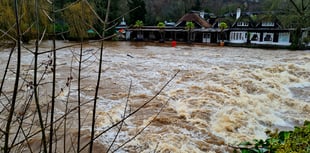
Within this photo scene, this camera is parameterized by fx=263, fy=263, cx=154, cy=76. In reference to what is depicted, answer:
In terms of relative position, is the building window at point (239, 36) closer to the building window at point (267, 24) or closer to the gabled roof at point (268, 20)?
the gabled roof at point (268, 20)

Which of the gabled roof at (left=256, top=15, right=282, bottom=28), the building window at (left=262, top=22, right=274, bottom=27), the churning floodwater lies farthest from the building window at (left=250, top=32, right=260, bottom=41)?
the churning floodwater

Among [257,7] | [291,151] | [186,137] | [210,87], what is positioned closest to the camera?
[291,151]

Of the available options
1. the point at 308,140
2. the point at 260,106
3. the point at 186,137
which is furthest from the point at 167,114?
the point at 308,140

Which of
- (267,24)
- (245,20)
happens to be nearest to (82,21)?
(267,24)

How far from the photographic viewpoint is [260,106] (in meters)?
6.74

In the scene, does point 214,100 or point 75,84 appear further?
point 75,84

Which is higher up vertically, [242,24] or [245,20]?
[245,20]

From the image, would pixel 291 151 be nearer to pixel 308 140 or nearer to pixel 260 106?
pixel 308 140

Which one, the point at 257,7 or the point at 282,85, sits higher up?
the point at 257,7

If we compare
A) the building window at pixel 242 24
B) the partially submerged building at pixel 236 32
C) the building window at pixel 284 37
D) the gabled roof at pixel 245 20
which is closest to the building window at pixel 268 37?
the partially submerged building at pixel 236 32

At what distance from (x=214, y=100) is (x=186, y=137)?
2512mm

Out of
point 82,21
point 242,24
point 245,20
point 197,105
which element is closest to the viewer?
point 82,21

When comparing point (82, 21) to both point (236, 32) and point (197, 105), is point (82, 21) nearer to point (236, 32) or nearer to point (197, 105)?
point (197, 105)

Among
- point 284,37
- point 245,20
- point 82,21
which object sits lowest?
point 82,21
